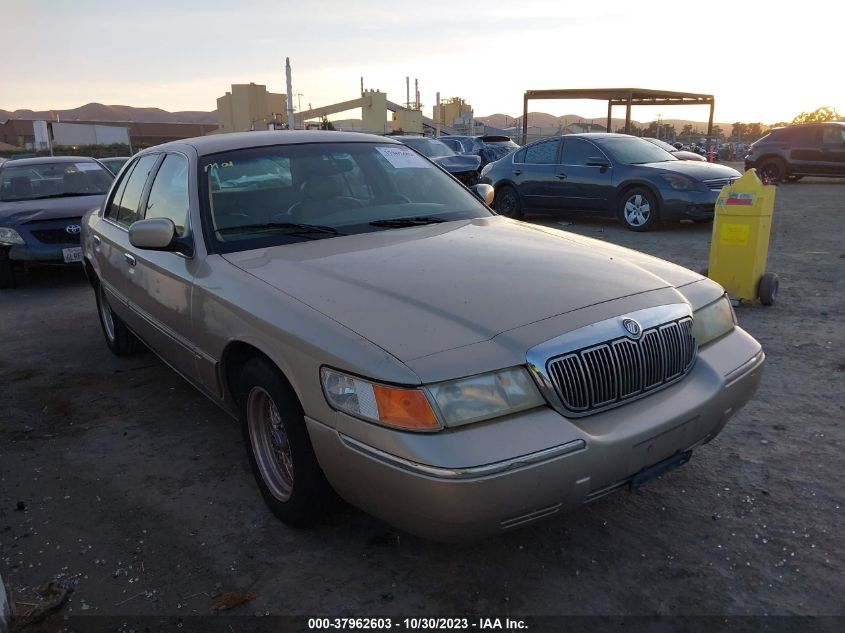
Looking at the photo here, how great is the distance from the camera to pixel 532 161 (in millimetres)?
11766

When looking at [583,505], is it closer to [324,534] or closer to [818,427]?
[324,534]

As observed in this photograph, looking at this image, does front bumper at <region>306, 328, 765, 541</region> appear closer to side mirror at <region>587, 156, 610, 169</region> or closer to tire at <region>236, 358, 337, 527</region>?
tire at <region>236, 358, 337, 527</region>

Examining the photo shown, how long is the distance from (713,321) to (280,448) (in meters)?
1.96

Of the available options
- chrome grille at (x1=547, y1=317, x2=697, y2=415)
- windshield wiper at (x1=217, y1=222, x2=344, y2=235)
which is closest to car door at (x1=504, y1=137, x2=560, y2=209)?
windshield wiper at (x1=217, y1=222, x2=344, y2=235)

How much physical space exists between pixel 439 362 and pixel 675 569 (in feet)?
4.15

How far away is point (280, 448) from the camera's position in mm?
2881

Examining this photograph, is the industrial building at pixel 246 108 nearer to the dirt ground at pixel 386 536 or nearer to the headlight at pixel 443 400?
the dirt ground at pixel 386 536

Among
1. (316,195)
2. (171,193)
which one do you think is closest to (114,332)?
(171,193)

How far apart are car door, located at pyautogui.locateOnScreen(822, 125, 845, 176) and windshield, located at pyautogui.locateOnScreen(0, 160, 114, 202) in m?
16.7

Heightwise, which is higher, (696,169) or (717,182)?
(696,169)

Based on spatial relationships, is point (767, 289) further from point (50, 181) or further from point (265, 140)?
point (50, 181)

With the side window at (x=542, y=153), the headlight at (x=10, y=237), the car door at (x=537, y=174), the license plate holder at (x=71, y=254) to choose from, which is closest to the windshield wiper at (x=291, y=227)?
the license plate holder at (x=71, y=254)

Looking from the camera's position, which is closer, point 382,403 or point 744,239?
point 382,403

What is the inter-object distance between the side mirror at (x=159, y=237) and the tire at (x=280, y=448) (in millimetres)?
812
